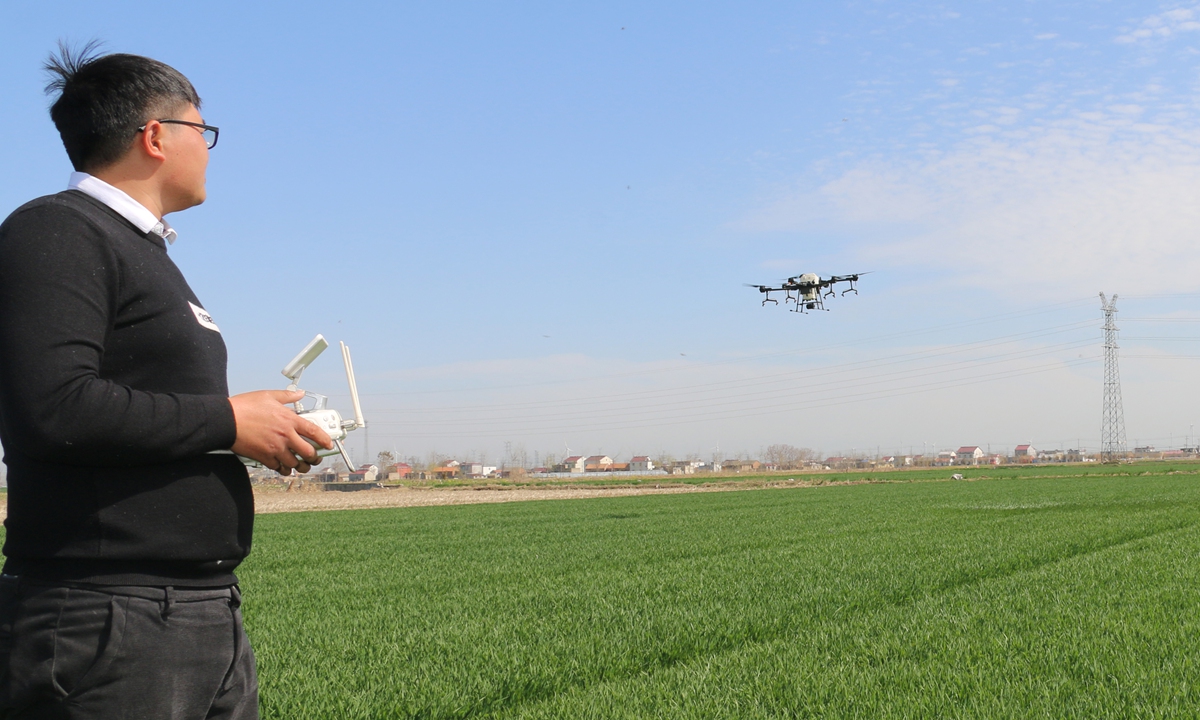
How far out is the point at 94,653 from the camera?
2025 mm

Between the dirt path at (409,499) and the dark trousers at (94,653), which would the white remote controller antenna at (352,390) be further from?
the dirt path at (409,499)

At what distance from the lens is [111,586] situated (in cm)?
205

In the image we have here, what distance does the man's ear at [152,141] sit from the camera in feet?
7.42

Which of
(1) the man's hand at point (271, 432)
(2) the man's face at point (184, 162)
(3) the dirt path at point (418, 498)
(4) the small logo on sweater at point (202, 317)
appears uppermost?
(2) the man's face at point (184, 162)

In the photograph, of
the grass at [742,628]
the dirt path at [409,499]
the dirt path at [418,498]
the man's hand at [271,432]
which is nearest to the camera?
the man's hand at [271,432]

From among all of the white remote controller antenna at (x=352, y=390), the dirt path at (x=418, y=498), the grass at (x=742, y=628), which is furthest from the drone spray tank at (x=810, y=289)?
the white remote controller antenna at (x=352, y=390)

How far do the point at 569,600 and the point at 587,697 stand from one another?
180 inches

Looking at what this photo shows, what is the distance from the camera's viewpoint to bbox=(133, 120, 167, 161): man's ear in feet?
7.42

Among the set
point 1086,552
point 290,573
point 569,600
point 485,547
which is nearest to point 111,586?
point 569,600

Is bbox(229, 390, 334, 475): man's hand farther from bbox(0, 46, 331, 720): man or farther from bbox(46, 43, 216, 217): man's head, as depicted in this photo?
bbox(46, 43, 216, 217): man's head

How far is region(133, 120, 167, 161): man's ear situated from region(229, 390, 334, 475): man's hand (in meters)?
0.65

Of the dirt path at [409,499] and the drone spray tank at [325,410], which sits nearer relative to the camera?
the drone spray tank at [325,410]

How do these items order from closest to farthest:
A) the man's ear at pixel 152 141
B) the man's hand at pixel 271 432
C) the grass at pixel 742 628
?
the man's hand at pixel 271 432, the man's ear at pixel 152 141, the grass at pixel 742 628

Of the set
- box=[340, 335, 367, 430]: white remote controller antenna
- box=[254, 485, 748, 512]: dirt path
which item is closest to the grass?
A: box=[340, 335, 367, 430]: white remote controller antenna
